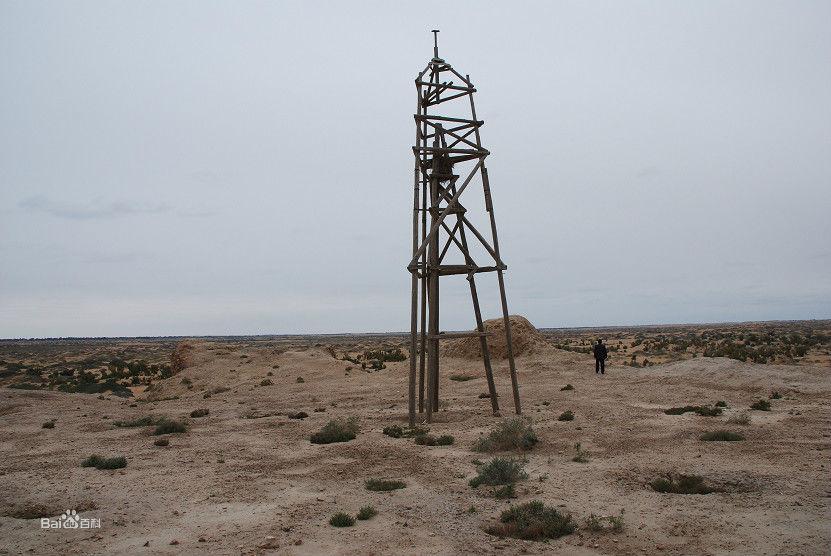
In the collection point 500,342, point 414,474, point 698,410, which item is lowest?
point 414,474

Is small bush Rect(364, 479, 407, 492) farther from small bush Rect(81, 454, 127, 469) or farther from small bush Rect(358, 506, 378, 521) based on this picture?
small bush Rect(81, 454, 127, 469)

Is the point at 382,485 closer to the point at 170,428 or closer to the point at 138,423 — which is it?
the point at 170,428

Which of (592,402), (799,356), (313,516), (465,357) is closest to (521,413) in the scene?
(592,402)

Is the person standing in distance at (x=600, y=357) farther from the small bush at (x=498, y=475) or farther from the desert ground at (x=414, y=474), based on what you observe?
the small bush at (x=498, y=475)

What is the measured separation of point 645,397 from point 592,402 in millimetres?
2411

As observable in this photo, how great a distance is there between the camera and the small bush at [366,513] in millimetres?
7870

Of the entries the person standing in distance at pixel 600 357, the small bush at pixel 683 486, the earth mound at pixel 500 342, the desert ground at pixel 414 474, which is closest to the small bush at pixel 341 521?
the desert ground at pixel 414 474

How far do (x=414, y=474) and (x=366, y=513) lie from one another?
236 centimetres

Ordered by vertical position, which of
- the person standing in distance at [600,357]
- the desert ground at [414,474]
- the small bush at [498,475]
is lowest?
the desert ground at [414,474]

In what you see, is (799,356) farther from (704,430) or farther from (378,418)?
(378,418)

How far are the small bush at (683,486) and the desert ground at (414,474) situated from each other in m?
0.16

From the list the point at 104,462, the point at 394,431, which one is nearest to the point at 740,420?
the point at 394,431

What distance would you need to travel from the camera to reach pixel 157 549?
6930 mm

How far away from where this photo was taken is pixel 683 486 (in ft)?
28.8
